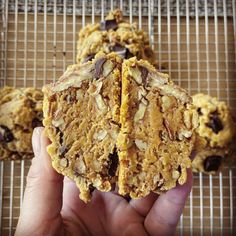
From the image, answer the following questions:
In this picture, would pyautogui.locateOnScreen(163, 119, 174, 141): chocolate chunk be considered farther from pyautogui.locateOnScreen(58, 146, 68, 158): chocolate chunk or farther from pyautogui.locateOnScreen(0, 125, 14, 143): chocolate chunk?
pyautogui.locateOnScreen(0, 125, 14, 143): chocolate chunk

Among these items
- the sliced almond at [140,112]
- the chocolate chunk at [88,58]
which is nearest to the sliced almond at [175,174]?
the sliced almond at [140,112]

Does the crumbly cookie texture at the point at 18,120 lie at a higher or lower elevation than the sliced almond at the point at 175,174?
higher

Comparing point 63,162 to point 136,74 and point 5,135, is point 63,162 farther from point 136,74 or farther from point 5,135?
point 5,135

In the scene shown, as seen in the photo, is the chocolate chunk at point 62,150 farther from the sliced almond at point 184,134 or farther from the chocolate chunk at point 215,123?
the chocolate chunk at point 215,123

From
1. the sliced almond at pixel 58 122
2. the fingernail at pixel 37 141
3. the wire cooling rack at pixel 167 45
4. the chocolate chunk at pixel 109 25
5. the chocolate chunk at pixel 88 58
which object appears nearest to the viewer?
the sliced almond at pixel 58 122

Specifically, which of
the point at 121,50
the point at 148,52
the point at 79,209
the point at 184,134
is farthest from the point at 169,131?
the point at 148,52

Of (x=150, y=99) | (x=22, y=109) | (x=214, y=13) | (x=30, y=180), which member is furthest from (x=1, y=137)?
(x=214, y=13)
